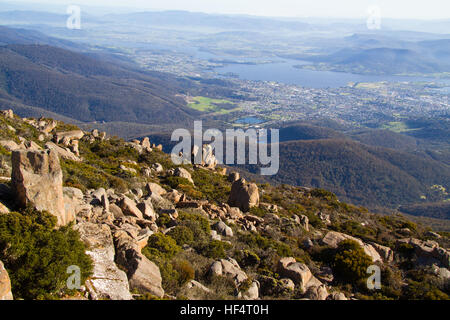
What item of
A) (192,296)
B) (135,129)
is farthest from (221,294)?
(135,129)

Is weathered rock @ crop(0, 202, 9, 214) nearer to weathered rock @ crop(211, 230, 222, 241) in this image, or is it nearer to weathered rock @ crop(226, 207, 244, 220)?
weathered rock @ crop(211, 230, 222, 241)

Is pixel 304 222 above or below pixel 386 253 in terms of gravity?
below

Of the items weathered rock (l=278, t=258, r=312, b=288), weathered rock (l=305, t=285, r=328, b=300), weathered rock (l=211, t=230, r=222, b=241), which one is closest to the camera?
weathered rock (l=305, t=285, r=328, b=300)

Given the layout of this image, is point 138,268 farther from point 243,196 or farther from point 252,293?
point 243,196

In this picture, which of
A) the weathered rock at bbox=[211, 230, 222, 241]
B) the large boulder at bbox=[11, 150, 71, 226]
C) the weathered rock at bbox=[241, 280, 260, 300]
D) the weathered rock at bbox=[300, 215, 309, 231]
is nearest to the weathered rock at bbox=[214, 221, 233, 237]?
the weathered rock at bbox=[211, 230, 222, 241]

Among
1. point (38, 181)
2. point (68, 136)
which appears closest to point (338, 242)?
point (38, 181)

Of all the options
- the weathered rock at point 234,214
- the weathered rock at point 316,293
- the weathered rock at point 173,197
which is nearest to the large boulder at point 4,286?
the weathered rock at point 316,293
